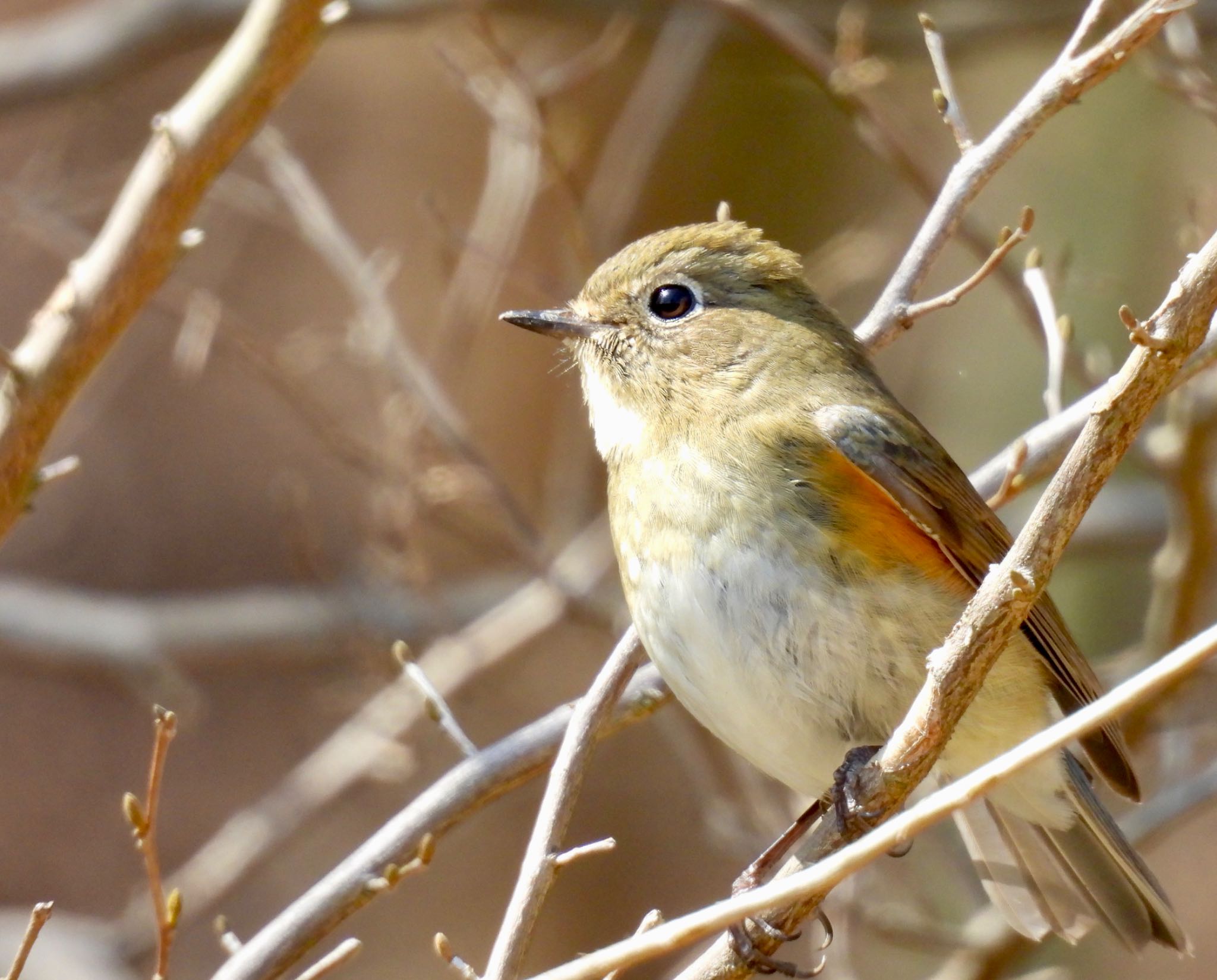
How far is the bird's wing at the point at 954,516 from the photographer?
330 cm

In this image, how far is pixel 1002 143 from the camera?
10.4 ft

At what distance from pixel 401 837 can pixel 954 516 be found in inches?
52.9

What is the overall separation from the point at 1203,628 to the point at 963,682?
317 centimetres

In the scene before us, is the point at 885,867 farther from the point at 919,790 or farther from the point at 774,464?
the point at 774,464

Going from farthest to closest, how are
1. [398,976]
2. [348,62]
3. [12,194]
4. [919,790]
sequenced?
1. [348,62]
2. [398,976]
3. [12,194]
4. [919,790]

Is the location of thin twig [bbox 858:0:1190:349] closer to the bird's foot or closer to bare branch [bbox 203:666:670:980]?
bare branch [bbox 203:666:670:980]

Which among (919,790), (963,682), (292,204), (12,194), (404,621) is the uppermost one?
(12,194)

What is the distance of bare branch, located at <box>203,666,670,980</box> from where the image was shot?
280 cm

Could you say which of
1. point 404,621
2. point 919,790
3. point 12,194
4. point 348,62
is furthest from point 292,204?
point 348,62

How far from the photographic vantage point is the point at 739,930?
2.97m

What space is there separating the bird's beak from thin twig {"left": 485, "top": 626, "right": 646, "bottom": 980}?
39.2 inches

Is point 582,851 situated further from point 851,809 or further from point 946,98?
point 946,98

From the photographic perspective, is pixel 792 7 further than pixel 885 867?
Yes

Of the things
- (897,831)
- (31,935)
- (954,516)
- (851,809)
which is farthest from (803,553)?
(31,935)
